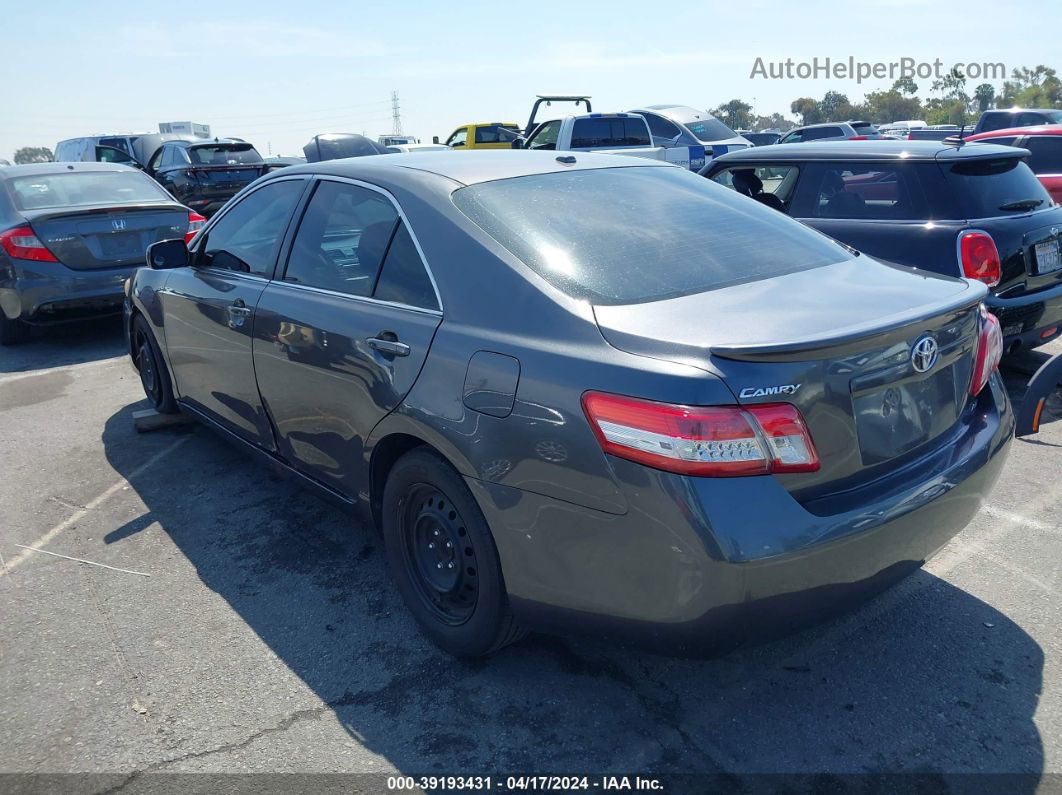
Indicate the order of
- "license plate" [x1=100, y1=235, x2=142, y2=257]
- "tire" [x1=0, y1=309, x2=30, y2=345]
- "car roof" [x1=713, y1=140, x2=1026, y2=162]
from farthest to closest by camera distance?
"tire" [x1=0, y1=309, x2=30, y2=345], "license plate" [x1=100, y1=235, x2=142, y2=257], "car roof" [x1=713, y1=140, x2=1026, y2=162]

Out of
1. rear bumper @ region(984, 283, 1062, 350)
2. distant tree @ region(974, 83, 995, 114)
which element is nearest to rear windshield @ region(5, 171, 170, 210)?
rear bumper @ region(984, 283, 1062, 350)

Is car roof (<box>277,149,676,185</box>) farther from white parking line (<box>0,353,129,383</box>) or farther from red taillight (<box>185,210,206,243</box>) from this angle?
red taillight (<box>185,210,206,243</box>)

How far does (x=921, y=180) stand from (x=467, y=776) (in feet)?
15.5

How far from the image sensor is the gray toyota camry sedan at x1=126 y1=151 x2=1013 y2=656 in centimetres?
227

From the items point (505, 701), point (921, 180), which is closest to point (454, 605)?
point (505, 701)

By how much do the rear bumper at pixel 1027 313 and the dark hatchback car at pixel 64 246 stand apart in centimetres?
676

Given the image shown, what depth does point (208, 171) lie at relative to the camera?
1456cm

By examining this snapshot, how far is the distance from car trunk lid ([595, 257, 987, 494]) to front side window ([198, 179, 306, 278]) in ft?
6.56

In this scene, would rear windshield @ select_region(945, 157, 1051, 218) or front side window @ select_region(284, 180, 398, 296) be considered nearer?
front side window @ select_region(284, 180, 398, 296)

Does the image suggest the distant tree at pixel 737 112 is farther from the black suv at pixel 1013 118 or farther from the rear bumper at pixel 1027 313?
the rear bumper at pixel 1027 313

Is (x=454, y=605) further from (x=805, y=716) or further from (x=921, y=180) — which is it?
(x=921, y=180)

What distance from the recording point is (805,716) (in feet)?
8.93

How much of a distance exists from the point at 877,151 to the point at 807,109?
8279 centimetres

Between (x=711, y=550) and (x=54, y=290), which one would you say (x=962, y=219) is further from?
(x=54, y=290)
